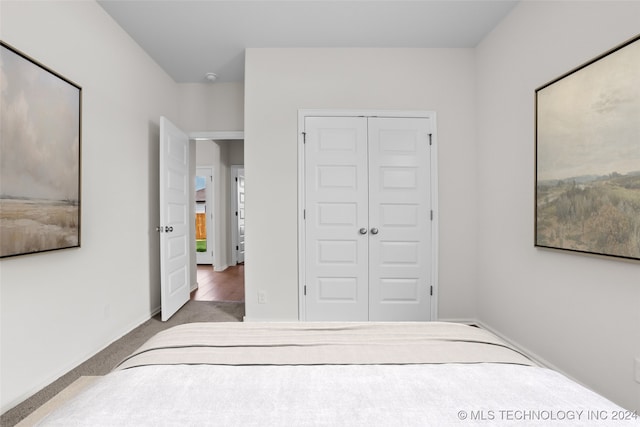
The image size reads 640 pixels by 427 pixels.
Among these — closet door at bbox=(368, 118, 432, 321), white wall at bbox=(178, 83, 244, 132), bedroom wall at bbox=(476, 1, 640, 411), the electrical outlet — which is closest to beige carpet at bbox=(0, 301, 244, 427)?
the electrical outlet

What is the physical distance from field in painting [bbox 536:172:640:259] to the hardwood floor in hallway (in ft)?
10.6

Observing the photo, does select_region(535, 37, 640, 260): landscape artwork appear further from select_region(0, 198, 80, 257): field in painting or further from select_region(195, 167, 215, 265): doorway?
select_region(195, 167, 215, 265): doorway

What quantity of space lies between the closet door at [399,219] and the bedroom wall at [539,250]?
0.53 meters

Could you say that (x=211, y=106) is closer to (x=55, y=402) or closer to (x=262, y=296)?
(x=262, y=296)

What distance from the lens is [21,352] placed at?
1.75 metres

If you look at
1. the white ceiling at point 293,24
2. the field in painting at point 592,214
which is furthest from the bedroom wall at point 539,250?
the white ceiling at point 293,24

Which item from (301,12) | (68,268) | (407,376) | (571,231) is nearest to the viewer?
(407,376)

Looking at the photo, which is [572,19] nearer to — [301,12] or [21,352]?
[301,12]

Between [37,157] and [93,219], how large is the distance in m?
0.66

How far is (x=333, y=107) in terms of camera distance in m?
3.04

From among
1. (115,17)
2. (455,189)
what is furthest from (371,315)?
(115,17)

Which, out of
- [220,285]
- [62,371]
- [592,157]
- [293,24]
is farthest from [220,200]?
[592,157]

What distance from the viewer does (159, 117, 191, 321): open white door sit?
3.01 m

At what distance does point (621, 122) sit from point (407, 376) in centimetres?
178
